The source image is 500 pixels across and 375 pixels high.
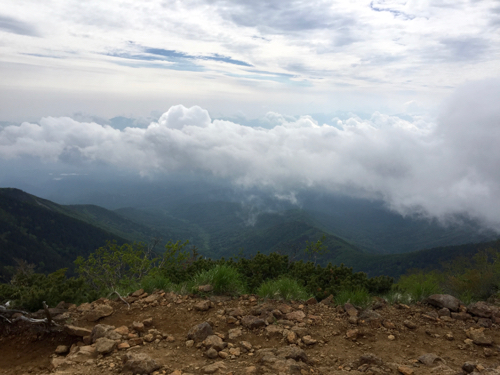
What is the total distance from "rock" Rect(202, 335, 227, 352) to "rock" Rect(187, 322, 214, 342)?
0.20 metres

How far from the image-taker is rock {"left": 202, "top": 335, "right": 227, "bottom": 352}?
554 centimetres

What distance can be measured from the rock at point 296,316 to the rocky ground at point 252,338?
0.08 ft

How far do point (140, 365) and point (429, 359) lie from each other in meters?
4.80

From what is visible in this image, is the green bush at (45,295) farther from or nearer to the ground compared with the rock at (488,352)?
nearer to the ground

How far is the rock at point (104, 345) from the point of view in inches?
209

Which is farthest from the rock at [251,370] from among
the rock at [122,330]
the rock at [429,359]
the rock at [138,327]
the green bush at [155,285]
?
the green bush at [155,285]

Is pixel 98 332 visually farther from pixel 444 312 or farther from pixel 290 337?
pixel 444 312

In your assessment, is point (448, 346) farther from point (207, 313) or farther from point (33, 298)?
point (33, 298)

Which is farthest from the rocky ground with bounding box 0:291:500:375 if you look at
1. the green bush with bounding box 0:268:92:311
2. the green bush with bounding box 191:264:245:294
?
the green bush with bounding box 0:268:92:311

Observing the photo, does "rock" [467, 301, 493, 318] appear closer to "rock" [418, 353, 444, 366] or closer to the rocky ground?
the rocky ground

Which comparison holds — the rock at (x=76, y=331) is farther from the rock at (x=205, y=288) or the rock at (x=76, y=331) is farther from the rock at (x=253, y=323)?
the rock at (x=253, y=323)

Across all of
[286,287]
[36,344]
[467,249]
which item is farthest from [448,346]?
[467,249]

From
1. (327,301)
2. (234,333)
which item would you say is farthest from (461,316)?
(234,333)

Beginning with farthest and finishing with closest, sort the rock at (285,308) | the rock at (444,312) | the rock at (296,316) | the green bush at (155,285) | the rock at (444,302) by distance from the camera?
the green bush at (155,285) < the rock at (444,302) < the rock at (444,312) < the rock at (285,308) < the rock at (296,316)
